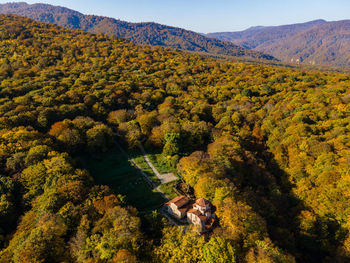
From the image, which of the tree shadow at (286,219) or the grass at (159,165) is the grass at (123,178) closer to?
the grass at (159,165)

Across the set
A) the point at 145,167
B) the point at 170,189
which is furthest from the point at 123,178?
the point at 170,189

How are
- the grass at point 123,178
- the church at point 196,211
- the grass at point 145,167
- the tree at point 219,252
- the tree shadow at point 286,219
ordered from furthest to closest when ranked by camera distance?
the grass at point 145,167 < the grass at point 123,178 < the tree shadow at point 286,219 < the church at point 196,211 < the tree at point 219,252

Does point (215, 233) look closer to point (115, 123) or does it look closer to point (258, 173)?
point (258, 173)

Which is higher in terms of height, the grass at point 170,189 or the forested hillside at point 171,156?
the forested hillside at point 171,156

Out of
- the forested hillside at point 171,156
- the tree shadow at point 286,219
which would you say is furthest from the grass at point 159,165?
the tree shadow at point 286,219

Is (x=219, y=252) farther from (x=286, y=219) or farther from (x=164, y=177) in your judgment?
(x=286, y=219)

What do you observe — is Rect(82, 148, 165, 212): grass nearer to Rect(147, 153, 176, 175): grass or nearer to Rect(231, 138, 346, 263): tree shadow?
Rect(147, 153, 176, 175): grass

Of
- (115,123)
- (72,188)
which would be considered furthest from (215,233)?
(115,123)

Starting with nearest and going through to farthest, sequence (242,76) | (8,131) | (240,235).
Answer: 1. (240,235)
2. (8,131)
3. (242,76)
